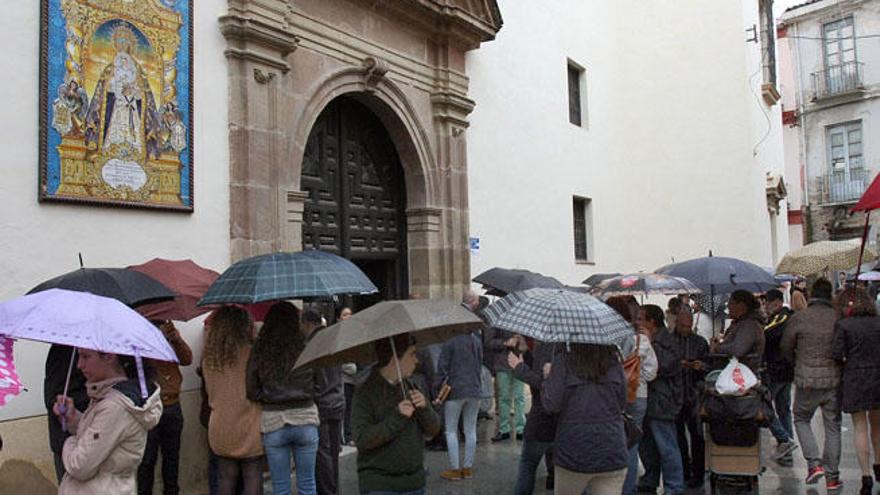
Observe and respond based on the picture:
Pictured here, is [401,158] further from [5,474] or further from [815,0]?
[815,0]

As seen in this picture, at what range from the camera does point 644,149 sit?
54.5 ft

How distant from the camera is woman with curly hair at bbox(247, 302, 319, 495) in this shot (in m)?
4.70

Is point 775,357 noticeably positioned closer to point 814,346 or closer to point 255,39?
point 814,346

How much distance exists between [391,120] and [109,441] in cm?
733

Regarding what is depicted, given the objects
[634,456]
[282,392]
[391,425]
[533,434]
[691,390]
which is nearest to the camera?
[391,425]

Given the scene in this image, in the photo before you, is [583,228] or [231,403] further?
[583,228]

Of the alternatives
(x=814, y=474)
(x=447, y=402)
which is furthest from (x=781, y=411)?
(x=447, y=402)

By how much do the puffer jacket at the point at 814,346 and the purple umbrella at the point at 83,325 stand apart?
17.9 ft

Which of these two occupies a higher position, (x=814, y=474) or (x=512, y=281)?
(x=512, y=281)

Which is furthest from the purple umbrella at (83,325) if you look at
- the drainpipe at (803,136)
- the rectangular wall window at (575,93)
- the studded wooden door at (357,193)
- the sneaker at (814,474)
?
the drainpipe at (803,136)

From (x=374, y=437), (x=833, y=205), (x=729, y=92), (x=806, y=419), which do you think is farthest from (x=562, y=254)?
(x=833, y=205)

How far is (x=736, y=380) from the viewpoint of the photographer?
20.0 feet

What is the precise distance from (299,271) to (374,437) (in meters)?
1.46

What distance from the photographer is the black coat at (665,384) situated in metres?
6.12
